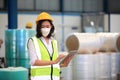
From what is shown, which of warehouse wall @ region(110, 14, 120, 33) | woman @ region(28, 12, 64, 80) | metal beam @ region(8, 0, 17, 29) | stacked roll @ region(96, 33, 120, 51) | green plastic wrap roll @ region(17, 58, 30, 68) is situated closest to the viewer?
woman @ region(28, 12, 64, 80)

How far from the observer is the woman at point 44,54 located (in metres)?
3.46

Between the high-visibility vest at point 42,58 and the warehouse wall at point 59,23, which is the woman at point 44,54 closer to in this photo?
the high-visibility vest at point 42,58

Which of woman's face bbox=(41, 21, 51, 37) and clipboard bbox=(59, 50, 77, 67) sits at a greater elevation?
woman's face bbox=(41, 21, 51, 37)

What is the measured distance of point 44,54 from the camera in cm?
352

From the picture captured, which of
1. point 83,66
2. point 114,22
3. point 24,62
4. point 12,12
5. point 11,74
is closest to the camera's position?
point 11,74

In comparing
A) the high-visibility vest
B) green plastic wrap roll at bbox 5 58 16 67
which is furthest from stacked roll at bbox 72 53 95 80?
the high-visibility vest

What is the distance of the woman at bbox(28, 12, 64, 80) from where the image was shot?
346 centimetres

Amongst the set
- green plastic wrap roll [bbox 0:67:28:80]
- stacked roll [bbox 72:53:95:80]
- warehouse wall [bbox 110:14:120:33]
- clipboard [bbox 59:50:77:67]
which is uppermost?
warehouse wall [bbox 110:14:120:33]

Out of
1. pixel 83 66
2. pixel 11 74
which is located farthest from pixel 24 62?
pixel 11 74

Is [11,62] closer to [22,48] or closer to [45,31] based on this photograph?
[22,48]

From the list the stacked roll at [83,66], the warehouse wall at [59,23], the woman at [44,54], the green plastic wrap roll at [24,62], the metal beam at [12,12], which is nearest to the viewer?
the woman at [44,54]

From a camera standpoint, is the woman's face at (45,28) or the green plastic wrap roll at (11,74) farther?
the green plastic wrap roll at (11,74)

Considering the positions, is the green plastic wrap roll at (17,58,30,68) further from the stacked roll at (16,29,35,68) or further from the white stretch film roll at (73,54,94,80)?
the white stretch film roll at (73,54,94,80)

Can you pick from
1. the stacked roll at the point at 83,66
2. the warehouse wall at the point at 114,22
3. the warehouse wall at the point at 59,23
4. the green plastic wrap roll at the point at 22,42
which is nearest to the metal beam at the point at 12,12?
the green plastic wrap roll at the point at 22,42
